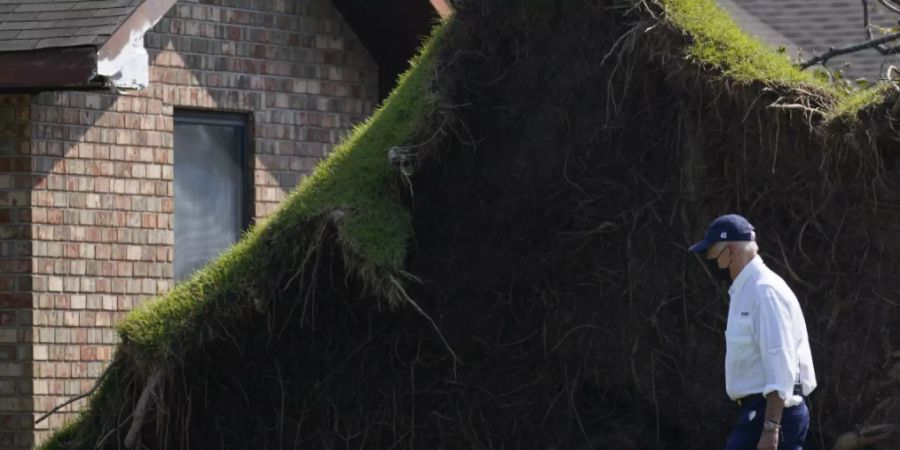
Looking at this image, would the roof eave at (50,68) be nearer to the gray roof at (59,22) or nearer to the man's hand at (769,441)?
the gray roof at (59,22)

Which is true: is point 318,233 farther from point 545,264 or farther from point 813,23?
point 813,23

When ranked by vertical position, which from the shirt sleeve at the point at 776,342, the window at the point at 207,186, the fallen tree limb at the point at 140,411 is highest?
the window at the point at 207,186

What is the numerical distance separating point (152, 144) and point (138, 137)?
4.4 inches

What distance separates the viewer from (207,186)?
10.6 metres

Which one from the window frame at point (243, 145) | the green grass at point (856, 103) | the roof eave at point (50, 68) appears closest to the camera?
the green grass at point (856, 103)

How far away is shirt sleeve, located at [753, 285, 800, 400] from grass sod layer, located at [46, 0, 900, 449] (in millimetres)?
1338

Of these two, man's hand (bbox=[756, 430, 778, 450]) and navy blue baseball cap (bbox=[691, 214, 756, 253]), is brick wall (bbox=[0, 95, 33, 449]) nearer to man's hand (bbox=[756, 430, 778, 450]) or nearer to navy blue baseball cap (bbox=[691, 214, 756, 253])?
navy blue baseball cap (bbox=[691, 214, 756, 253])

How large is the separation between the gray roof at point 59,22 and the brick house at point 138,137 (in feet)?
0.04

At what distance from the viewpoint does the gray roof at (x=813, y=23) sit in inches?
662

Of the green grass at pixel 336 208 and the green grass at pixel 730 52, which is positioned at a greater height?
the green grass at pixel 730 52

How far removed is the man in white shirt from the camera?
258 inches

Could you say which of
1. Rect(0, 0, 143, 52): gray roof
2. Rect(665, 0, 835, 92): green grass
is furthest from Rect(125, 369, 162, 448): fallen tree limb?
Rect(665, 0, 835, 92): green grass

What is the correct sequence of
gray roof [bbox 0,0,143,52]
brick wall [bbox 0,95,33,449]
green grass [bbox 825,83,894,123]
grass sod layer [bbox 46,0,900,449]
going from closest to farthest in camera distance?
green grass [bbox 825,83,894,123], grass sod layer [bbox 46,0,900,449], gray roof [bbox 0,0,143,52], brick wall [bbox 0,95,33,449]

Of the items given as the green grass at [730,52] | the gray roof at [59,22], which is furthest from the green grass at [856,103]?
the gray roof at [59,22]
